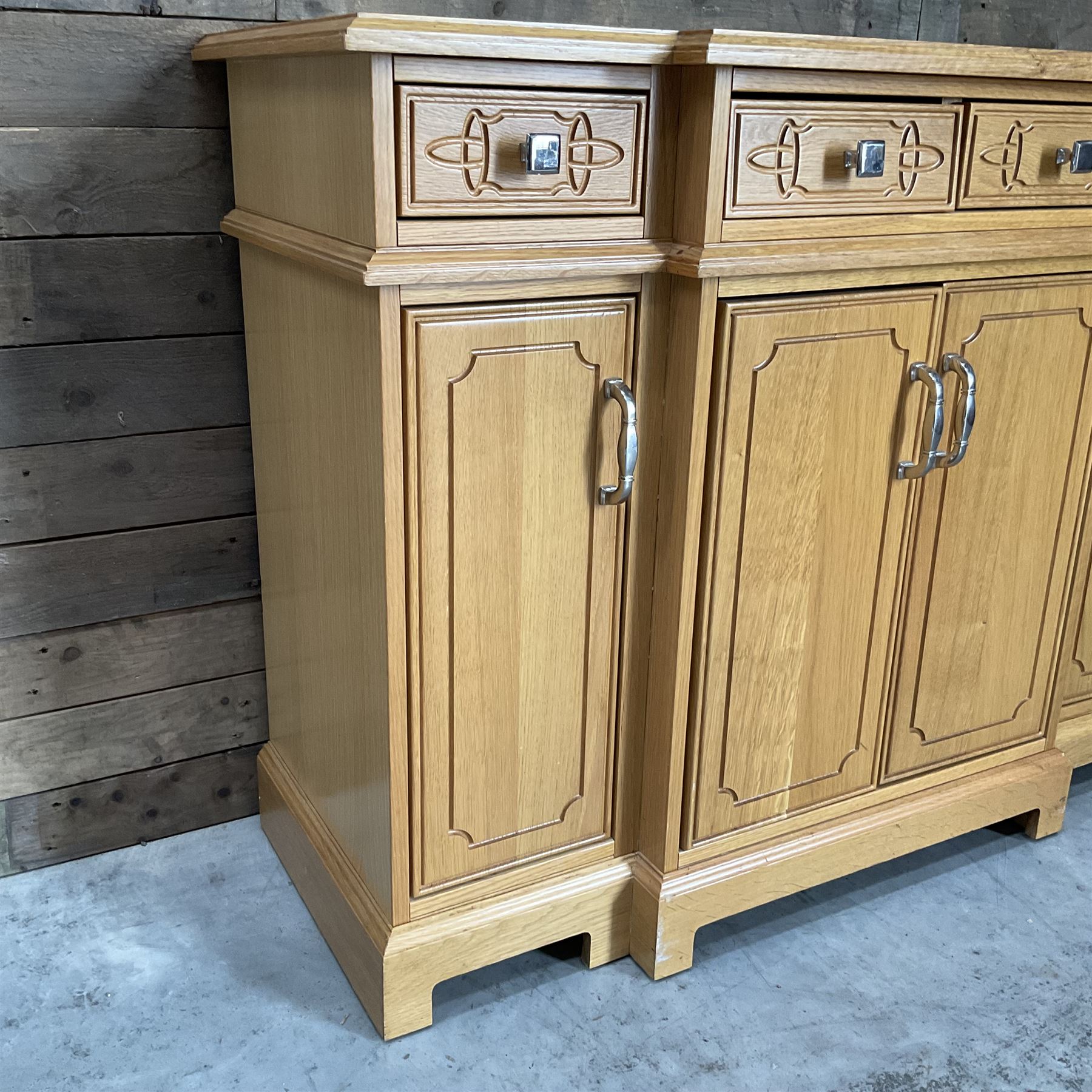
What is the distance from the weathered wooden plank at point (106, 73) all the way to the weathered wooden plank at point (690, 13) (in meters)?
0.15

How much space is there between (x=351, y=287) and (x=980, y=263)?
0.83m

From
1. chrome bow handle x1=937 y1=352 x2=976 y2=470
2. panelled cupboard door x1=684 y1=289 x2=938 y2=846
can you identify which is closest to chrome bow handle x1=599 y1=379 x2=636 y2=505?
panelled cupboard door x1=684 y1=289 x2=938 y2=846

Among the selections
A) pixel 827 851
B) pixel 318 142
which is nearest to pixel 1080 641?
pixel 827 851

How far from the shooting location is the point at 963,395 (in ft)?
5.03

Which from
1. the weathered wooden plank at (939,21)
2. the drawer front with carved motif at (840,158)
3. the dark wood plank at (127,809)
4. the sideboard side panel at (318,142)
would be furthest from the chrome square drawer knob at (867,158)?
the dark wood plank at (127,809)

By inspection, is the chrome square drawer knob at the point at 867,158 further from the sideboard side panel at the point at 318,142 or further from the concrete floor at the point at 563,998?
the concrete floor at the point at 563,998

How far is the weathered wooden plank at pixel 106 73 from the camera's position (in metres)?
1.47

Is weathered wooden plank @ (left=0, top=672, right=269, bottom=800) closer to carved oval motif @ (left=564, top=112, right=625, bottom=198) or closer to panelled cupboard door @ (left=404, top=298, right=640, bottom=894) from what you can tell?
panelled cupboard door @ (left=404, top=298, right=640, bottom=894)

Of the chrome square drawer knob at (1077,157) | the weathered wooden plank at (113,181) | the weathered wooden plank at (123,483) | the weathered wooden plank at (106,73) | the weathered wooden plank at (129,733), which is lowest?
the weathered wooden plank at (129,733)

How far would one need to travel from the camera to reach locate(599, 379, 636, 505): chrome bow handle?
4.40ft

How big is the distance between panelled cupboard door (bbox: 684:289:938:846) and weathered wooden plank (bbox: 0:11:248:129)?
0.80m

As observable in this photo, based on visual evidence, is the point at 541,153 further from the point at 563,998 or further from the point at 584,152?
the point at 563,998

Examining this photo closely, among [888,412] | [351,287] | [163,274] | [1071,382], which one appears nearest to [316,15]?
[163,274]

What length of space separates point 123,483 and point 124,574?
140 mm
